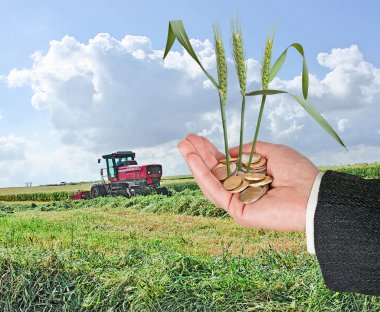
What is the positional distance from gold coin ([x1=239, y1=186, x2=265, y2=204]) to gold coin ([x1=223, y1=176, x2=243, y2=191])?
0.14 feet

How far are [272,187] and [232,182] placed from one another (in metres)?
0.21

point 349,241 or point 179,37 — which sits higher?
point 179,37

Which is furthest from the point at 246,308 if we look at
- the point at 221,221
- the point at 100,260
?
the point at 221,221

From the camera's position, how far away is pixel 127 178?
533 inches

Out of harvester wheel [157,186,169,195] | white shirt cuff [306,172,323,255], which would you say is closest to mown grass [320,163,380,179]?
harvester wheel [157,186,169,195]

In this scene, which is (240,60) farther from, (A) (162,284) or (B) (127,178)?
(B) (127,178)

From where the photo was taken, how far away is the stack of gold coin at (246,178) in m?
1.91

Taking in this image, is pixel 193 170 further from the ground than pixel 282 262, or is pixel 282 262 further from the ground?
pixel 193 170

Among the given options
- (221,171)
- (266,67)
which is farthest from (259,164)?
(266,67)

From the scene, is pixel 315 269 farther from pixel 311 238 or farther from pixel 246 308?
pixel 311 238

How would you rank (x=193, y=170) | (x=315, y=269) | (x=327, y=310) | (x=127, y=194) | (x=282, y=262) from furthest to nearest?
(x=127, y=194)
(x=282, y=262)
(x=315, y=269)
(x=327, y=310)
(x=193, y=170)

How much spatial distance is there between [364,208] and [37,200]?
70.4 ft

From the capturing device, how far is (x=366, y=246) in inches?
57.3

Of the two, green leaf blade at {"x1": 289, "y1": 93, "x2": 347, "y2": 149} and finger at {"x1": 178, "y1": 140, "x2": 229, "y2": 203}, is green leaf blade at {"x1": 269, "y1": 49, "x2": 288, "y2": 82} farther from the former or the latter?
finger at {"x1": 178, "y1": 140, "x2": 229, "y2": 203}
